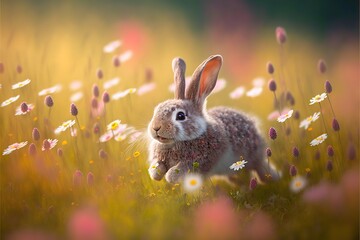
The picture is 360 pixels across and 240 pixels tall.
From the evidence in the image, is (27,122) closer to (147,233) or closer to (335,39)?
(147,233)

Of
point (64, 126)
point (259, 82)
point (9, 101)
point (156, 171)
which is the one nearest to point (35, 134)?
point (64, 126)

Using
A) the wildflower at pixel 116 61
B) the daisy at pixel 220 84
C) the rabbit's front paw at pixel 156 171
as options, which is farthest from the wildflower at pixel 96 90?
the daisy at pixel 220 84

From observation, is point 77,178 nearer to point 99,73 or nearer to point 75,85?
point 99,73

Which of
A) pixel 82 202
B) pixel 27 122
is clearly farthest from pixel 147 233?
pixel 27 122

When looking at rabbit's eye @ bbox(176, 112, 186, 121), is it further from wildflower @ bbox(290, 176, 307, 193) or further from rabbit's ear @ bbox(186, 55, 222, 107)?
wildflower @ bbox(290, 176, 307, 193)

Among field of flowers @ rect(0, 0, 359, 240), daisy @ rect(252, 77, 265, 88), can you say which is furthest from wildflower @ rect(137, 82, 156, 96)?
daisy @ rect(252, 77, 265, 88)

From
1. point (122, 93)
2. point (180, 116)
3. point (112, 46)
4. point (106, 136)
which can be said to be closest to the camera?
point (180, 116)
